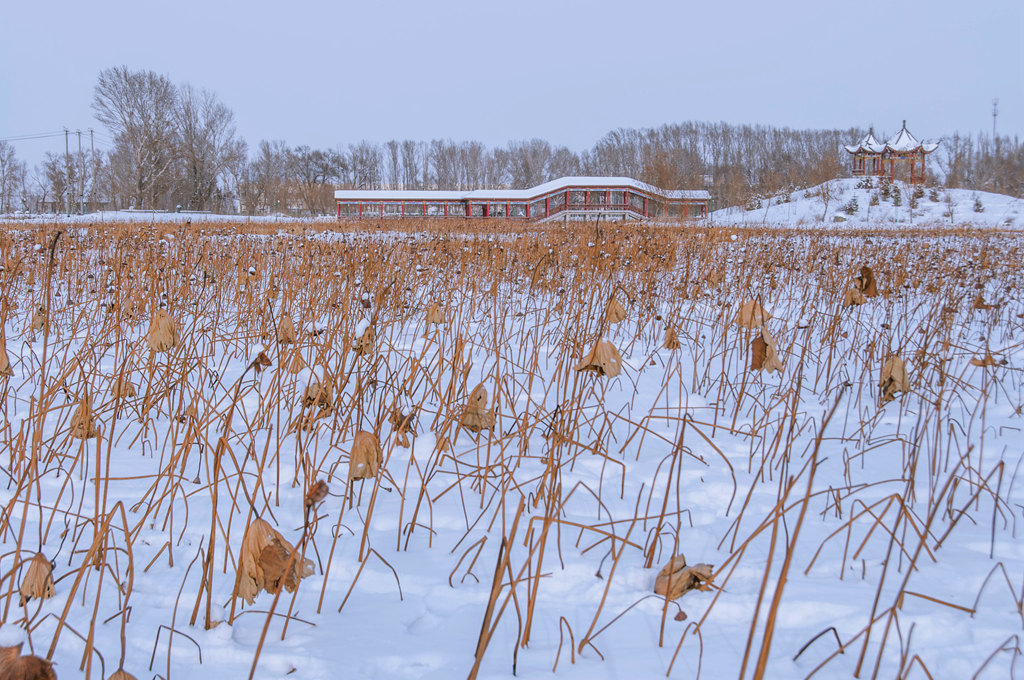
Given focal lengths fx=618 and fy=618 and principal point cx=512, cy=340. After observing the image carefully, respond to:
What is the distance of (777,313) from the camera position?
4.77 m

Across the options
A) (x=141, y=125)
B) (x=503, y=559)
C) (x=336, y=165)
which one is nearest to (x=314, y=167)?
(x=336, y=165)

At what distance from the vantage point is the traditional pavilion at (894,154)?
34688 mm

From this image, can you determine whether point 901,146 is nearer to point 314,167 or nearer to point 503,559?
point 503,559

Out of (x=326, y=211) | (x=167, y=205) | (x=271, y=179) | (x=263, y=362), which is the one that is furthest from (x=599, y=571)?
(x=271, y=179)

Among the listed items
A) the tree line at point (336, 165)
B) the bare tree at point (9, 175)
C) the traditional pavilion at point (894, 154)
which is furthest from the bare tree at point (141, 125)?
the traditional pavilion at point (894, 154)

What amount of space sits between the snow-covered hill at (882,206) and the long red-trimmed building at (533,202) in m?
4.73

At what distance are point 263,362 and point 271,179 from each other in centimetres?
6379

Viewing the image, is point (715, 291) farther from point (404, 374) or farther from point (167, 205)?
point (167, 205)

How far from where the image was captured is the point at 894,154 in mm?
35750

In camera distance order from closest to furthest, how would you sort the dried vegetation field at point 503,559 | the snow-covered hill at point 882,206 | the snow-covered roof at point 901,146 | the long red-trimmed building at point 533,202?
the dried vegetation field at point 503,559, the snow-covered hill at point 882,206, the long red-trimmed building at point 533,202, the snow-covered roof at point 901,146

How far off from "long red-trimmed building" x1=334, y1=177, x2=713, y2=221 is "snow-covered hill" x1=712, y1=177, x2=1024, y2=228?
Result: 4.73 m

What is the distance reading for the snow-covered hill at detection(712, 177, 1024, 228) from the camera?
25.2 meters

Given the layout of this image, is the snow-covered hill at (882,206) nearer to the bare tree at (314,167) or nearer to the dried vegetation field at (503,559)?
the dried vegetation field at (503,559)

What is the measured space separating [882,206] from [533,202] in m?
17.4
